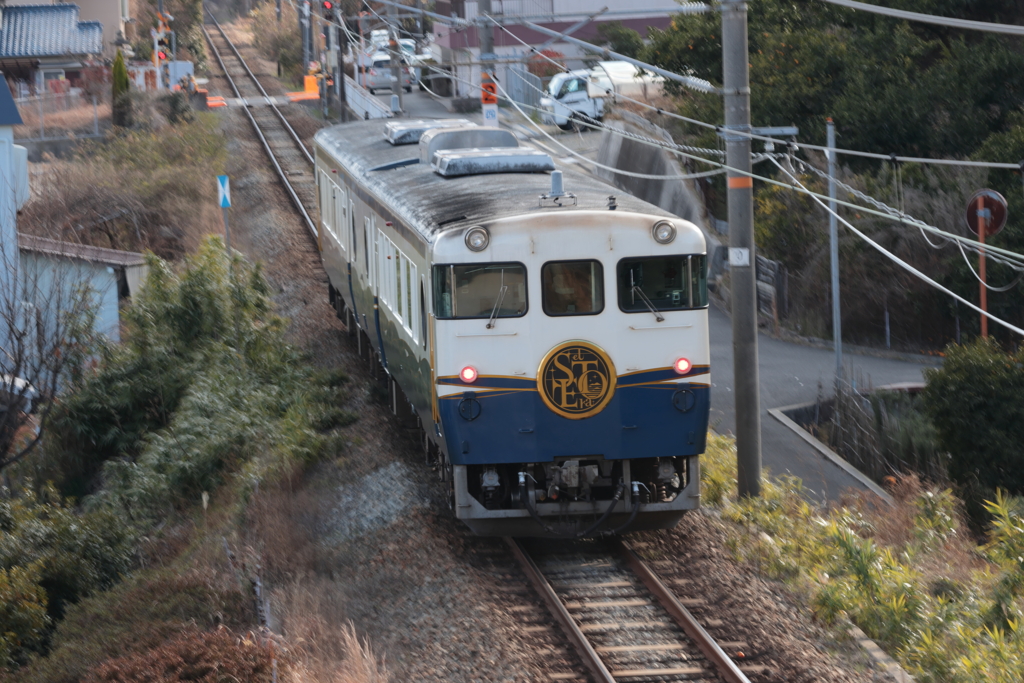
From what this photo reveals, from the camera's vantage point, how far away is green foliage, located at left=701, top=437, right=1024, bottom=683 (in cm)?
731

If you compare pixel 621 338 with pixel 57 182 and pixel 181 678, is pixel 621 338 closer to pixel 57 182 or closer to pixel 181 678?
pixel 181 678

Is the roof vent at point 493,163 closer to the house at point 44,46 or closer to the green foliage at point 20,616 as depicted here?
the green foliage at point 20,616

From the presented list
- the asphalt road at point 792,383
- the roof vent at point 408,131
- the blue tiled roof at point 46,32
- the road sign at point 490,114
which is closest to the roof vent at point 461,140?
the roof vent at point 408,131

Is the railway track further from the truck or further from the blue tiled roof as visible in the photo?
the blue tiled roof

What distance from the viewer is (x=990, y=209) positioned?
45.9ft

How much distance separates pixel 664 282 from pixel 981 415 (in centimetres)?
483

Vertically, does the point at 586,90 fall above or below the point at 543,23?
below

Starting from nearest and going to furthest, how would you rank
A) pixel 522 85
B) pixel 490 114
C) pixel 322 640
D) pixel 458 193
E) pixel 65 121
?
1. pixel 322 640
2. pixel 458 193
3. pixel 490 114
4. pixel 65 121
5. pixel 522 85

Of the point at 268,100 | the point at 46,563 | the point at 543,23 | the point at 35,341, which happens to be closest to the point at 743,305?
the point at 46,563

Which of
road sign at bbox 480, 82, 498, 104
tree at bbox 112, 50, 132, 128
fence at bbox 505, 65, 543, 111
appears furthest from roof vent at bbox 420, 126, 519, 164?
tree at bbox 112, 50, 132, 128

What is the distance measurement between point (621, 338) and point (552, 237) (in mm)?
997

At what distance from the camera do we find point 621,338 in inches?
372

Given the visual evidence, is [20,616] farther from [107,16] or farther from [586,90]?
[107,16]

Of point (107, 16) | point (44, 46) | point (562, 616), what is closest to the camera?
point (562, 616)
